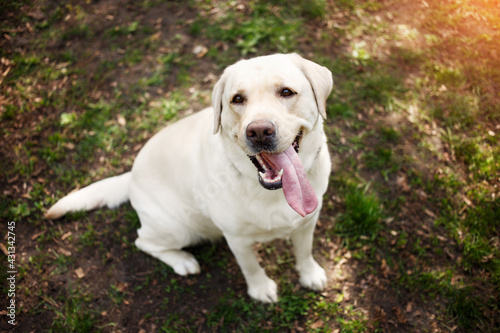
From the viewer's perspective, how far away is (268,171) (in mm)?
2398

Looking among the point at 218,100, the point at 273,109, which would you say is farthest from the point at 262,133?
the point at 218,100

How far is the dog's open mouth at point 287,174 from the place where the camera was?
2355 mm

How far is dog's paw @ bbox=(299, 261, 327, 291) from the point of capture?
3.41 m

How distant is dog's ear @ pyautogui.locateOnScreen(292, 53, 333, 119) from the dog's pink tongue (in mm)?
377

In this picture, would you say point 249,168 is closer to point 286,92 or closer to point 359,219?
point 286,92

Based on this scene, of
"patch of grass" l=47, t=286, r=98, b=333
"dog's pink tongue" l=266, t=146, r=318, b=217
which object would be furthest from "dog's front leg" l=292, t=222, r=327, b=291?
"patch of grass" l=47, t=286, r=98, b=333

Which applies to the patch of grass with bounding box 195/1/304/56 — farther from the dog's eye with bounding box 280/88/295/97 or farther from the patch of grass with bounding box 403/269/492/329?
the patch of grass with bounding box 403/269/492/329

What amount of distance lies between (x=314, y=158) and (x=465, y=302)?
1.97m

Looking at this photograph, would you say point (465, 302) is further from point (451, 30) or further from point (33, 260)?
point (33, 260)

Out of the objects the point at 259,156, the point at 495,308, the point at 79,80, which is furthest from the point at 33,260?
the point at 495,308

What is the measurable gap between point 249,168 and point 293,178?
0.33m

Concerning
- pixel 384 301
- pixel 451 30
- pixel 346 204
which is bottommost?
pixel 384 301

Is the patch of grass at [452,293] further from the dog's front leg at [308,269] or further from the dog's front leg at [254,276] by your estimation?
the dog's front leg at [254,276]

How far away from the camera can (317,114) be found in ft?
8.21
